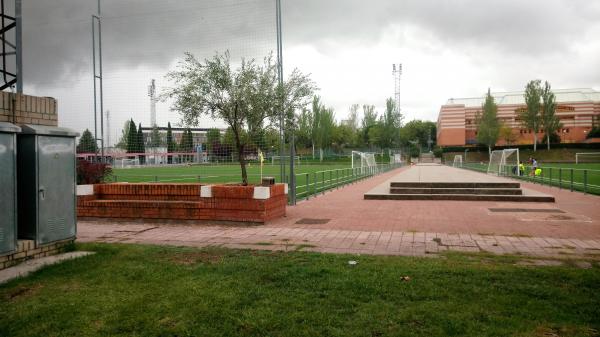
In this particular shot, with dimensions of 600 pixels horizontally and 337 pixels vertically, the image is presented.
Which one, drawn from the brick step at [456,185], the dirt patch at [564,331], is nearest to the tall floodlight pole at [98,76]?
the brick step at [456,185]

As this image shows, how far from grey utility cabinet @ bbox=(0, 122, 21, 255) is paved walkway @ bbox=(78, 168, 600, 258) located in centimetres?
211

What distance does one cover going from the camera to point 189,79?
977cm

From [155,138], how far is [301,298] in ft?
33.7

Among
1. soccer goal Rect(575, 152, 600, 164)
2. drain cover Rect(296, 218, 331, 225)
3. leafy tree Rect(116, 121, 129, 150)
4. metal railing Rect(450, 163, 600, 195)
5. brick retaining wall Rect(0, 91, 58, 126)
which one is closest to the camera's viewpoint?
brick retaining wall Rect(0, 91, 58, 126)

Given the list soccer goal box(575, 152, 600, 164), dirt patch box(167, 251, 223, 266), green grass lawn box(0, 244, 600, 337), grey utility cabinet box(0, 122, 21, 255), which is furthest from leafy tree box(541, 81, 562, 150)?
grey utility cabinet box(0, 122, 21, 255)

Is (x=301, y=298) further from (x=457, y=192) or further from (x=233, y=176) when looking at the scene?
(x=233, y=176)

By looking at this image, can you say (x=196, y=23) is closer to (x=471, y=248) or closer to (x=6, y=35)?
(x=6, y=35)

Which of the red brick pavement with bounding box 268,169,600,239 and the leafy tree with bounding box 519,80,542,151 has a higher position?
the leafy tree with bounding box 519,80,542,151

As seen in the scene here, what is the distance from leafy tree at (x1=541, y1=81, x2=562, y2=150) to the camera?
69562 millimetres

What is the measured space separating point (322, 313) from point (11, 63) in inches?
216

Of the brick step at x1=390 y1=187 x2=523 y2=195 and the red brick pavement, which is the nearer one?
the red brick pavement

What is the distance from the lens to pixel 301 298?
160 inches

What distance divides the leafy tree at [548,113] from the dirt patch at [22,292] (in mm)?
75752

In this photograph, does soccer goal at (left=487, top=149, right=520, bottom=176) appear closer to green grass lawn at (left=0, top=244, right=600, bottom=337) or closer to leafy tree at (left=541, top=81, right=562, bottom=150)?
green grass lawn at (left=0, top=244, right=600, bottom=337)
